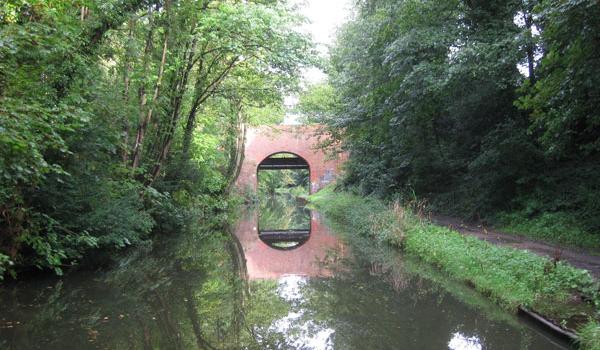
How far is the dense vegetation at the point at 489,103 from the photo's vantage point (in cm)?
791

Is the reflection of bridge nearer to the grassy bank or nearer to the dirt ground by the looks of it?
the grassy bank

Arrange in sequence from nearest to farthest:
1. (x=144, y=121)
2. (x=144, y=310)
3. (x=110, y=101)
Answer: (x=144, y=310)
(x=110, y=101)
(x=144, y=121)

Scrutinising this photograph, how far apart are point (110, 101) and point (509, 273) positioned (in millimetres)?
7410

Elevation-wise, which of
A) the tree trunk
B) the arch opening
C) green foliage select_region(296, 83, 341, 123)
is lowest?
the arch opening

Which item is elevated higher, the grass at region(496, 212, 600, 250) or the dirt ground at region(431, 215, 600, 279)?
the grass at region(496, 212, 600, 250)

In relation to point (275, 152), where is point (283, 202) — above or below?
below

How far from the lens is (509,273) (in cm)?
696

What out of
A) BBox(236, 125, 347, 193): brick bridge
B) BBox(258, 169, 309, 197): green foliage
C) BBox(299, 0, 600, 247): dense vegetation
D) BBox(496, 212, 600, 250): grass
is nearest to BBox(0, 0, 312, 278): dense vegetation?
BBox(299, 0, 600, 247): dense vegetation

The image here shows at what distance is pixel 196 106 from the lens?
46.6 feet

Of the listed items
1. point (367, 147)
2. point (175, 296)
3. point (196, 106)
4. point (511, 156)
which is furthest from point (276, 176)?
point (175, 296)

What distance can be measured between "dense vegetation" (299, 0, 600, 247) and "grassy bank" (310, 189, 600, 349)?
2332mm

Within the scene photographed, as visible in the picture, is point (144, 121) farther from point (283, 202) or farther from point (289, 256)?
point (283, 202)

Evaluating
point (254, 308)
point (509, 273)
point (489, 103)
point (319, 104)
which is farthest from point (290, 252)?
point (319, 104)

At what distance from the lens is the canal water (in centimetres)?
521
